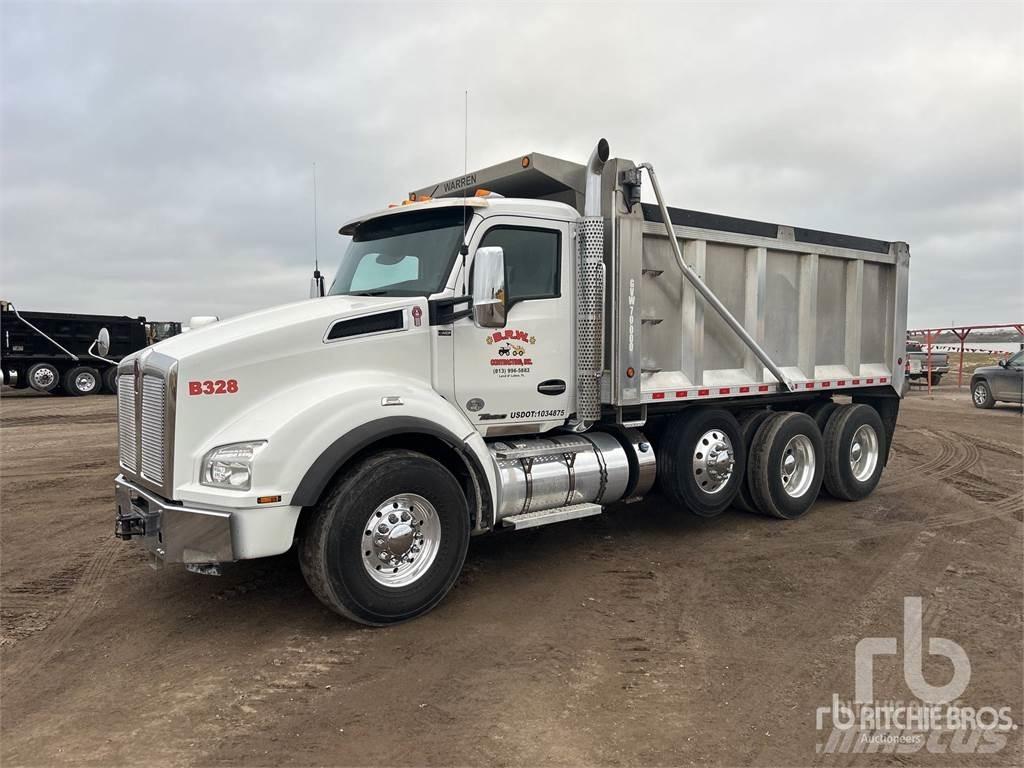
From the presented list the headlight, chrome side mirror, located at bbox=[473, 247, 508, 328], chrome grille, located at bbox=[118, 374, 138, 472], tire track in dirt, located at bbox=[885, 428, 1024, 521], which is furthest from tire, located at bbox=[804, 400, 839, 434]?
chrome grille, located at bbox=[118, 374, 138, 472]

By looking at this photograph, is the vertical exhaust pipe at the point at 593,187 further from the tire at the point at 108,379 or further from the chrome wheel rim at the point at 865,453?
the tire at the point at 108,379

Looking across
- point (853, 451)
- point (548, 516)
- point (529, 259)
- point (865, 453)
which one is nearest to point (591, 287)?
point (529, 259)

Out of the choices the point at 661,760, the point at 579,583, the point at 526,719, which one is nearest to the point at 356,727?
the point at 526,719

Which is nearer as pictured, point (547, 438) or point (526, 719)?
point (526, 719)

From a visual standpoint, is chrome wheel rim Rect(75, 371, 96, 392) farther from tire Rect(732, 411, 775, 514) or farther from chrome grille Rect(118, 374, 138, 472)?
tire Rect(732, 411, 775, 514)

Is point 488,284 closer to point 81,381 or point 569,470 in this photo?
point 569,470

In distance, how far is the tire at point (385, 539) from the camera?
14.0 feet

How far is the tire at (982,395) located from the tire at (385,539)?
1893cm

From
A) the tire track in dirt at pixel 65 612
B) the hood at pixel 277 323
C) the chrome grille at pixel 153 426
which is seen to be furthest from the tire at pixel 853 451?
the tire track in dirt at pixel 65 612

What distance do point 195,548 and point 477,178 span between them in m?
4.01

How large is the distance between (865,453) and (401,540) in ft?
21.4

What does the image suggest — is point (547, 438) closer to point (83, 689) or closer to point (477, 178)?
point (477, 178)

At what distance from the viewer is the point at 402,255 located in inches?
216

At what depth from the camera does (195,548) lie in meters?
4.04
